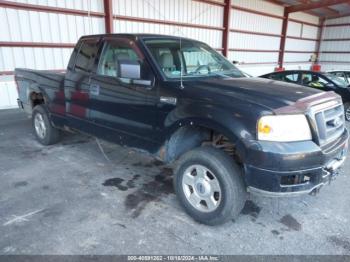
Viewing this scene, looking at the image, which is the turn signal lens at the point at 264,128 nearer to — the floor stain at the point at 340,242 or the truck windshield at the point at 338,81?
the floor stain at the point at 340,242

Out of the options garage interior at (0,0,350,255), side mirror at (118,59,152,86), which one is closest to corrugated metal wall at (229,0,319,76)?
garage interior at (0,0,350,255)

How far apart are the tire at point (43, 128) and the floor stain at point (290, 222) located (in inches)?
155

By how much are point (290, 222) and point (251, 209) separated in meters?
0.41

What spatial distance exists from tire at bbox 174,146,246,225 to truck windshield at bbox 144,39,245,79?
99cm

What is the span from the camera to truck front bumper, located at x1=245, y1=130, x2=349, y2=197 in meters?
2.27

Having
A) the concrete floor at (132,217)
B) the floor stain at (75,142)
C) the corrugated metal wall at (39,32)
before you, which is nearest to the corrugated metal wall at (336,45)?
the corrugated metal wall at (39,32)

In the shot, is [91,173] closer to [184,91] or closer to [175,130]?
[175,130]

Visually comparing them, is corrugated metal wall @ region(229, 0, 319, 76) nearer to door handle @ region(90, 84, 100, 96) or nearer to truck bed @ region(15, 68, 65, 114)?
truck bed @ region(15, 68, 65, 114)

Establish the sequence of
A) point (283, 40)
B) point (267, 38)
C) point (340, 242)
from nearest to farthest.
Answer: point (340, 242) → point (267, 38) → point (283, 40)

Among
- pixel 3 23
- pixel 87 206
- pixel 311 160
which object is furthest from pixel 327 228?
pixel 3 23

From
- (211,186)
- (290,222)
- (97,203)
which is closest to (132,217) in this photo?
(97,203)

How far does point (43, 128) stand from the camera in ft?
16.4

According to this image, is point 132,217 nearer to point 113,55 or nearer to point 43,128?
point 113,55

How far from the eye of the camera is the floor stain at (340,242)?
2.51m
